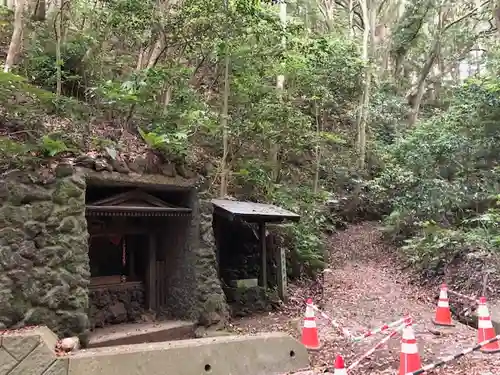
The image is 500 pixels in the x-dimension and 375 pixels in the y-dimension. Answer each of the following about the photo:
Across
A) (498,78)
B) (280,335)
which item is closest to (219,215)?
(280,335)

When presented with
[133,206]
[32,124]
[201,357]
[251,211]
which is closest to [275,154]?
[251,211]

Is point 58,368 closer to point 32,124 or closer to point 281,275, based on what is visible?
point 32,124

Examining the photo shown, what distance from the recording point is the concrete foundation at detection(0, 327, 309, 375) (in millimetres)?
5582

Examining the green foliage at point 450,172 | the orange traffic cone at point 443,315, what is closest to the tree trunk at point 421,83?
the green foliage at point 450,172

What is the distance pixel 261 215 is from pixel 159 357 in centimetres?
445

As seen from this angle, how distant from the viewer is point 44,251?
6910 millimetres

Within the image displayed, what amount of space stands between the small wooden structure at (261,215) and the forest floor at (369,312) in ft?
2.64

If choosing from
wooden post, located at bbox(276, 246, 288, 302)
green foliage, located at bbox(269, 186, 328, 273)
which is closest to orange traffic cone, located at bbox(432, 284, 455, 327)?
wooden post, located at bbox(276, 246, 288, 302)

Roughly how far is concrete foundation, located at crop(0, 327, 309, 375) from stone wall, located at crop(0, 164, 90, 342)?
1.64 feet

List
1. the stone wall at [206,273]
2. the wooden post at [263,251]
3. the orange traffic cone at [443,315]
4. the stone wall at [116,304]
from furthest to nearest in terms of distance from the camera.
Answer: the wooden post at [263,251] → the orange traffic cone at [443,315] → the stone wall at [206,273] → the stone wall at [116,304]

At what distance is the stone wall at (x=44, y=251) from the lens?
6.57 m

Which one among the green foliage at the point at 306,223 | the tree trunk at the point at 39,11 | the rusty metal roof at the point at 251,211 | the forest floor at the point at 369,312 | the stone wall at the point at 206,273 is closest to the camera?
the forest floor at the point at 369,312

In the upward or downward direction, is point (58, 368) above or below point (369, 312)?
above

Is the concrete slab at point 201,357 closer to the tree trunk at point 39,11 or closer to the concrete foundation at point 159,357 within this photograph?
the concrete foundation at point 159,357
